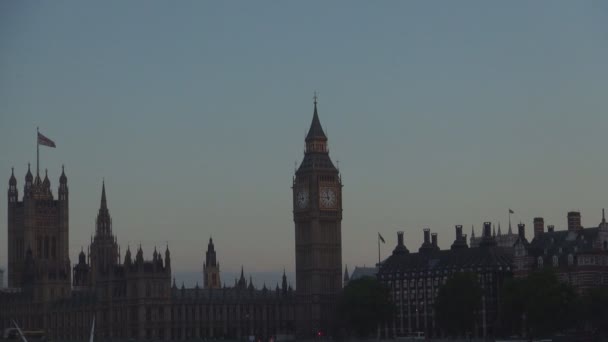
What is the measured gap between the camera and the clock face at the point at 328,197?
596 ft

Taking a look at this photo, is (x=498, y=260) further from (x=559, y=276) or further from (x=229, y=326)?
(x=229, y=326)

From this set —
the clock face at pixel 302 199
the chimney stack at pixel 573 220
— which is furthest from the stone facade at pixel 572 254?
the clock face at pixel 302 199

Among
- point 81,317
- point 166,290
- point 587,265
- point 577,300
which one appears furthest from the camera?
point 81,317

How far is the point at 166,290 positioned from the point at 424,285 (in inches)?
1132

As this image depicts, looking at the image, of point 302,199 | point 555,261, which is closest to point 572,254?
point 555,261

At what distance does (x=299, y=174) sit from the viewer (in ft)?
602

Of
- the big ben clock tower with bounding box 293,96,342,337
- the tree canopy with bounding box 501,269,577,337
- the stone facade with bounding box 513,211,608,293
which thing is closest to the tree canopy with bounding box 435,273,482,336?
the stone facade with bounding box 513,211,608,293

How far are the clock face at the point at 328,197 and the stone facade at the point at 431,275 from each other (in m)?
10.4

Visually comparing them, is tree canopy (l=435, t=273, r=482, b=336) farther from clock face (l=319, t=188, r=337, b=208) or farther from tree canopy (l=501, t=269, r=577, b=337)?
clock face (l=319, t=188, r=337, b=208)

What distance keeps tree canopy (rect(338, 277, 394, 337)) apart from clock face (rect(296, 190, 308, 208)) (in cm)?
1313

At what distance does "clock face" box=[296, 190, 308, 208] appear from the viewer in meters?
182

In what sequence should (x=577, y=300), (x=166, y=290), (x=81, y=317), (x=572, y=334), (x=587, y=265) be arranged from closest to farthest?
(x=572, y=334), (x=577, y=300), (x=587, y=265), (x=166, y=290), (x=81, y=317)

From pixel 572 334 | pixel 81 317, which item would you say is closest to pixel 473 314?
pixel 572 334

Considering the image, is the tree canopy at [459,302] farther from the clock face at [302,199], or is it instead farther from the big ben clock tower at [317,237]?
the clock face at [302,199]
